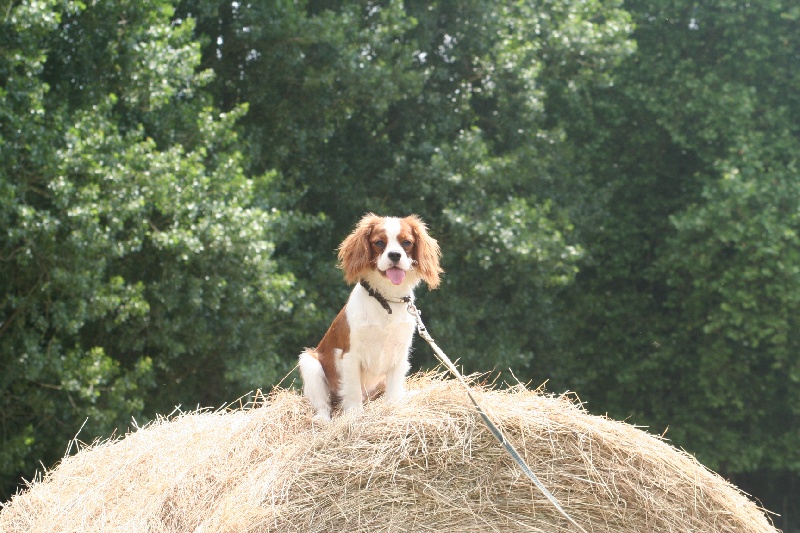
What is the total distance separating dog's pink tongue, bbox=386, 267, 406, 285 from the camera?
5.60 meters

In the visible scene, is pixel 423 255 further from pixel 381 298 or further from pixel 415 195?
pixel 415 195

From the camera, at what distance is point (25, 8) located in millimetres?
10734

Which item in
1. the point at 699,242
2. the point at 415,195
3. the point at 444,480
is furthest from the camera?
the point at 699,242

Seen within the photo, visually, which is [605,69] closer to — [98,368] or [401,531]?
[98,368]

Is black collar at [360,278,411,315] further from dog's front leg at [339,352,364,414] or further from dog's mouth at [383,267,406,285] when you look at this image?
dog's front leg at [339,352,364,414]

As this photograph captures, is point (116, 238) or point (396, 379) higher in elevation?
point (116, 238)

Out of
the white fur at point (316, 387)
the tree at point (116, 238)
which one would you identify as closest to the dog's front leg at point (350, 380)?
the white fur at point (316, 387)

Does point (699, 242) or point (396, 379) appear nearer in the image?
point (396, 379)

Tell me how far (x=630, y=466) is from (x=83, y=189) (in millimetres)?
7704

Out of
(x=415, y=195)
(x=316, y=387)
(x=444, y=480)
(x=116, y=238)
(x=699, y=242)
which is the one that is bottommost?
(x=699, y=242)

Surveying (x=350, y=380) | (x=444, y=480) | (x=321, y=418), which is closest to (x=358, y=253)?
(x=350, y=380)

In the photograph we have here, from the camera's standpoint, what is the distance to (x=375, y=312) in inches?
226

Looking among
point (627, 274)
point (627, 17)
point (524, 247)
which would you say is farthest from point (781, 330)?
point (627, 17)

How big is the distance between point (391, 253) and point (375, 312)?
355 millimetres
